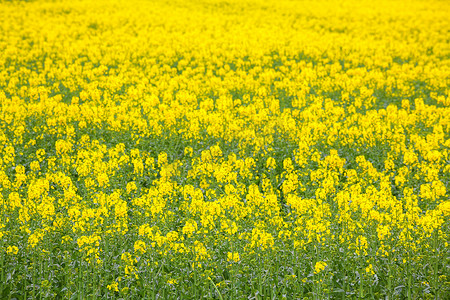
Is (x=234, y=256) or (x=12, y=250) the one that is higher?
(x=234, y=256)

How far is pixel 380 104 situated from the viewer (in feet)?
45.8

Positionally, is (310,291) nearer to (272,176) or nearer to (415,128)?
(272,176)

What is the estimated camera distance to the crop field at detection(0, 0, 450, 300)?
5992mm

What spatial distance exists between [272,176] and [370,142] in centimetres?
258

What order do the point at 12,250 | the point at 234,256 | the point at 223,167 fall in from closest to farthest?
the point at 234,256, the point at 12,250, the point at 223,167

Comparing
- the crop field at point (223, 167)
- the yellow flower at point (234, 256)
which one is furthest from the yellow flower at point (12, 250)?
the yellow flower at point (234, 256)

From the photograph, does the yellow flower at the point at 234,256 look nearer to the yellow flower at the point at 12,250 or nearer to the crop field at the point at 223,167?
the crop field at the point at 223,167

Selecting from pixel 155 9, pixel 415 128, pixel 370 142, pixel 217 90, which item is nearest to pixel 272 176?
pixel 370 142

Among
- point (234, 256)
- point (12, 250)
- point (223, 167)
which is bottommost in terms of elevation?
point (12, 250)

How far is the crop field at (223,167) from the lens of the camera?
5992 mm

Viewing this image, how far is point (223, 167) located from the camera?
27.4 feet

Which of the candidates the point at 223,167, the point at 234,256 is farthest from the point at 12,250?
the point at 223,167

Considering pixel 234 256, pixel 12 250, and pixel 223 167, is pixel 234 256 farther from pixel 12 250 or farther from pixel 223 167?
pixel 12 250

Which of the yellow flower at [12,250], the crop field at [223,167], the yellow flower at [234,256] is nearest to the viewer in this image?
the yellow flower at [234,256]
